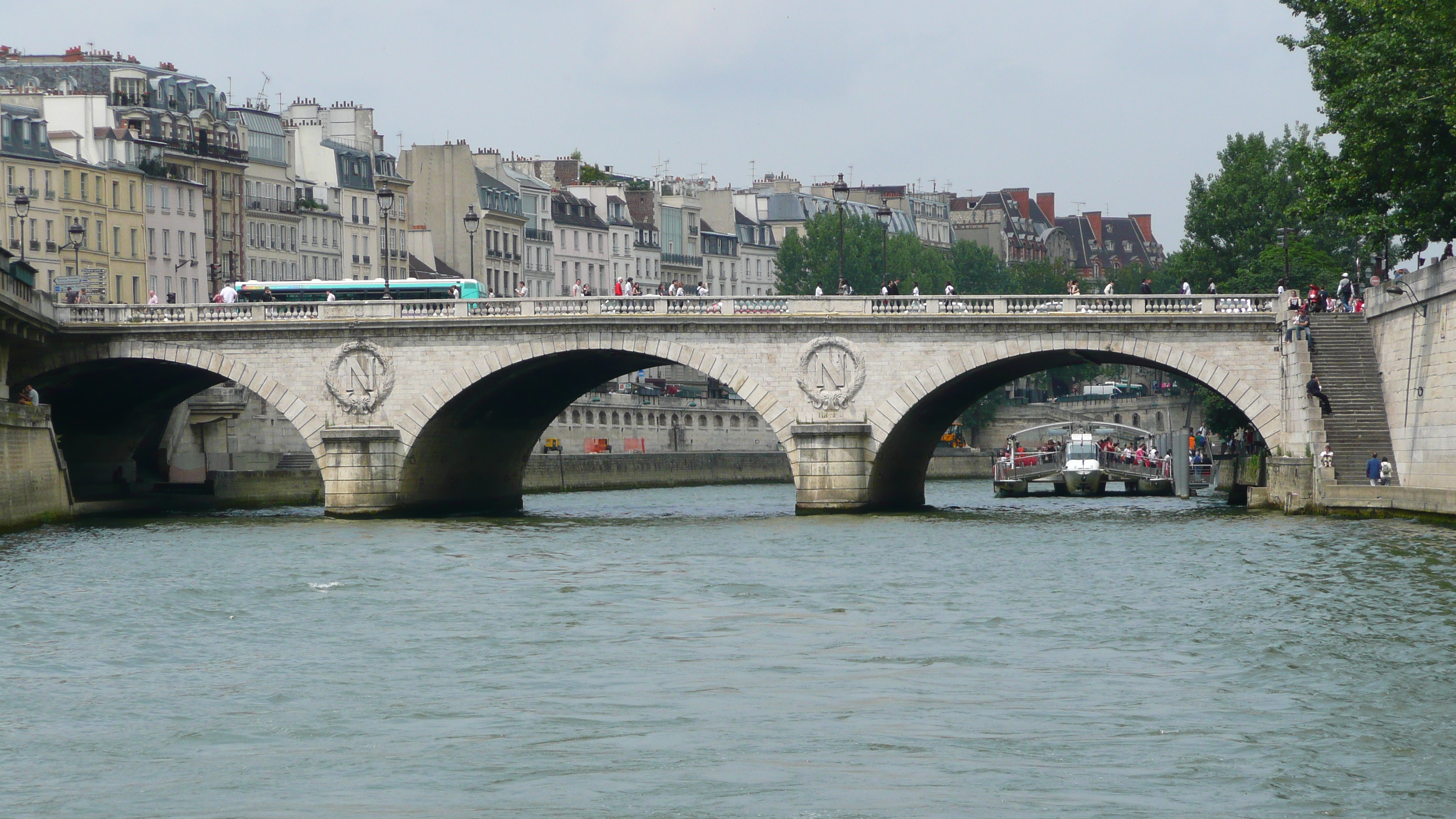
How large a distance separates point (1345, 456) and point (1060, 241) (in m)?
136

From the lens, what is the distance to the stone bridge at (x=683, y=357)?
52.9 metres

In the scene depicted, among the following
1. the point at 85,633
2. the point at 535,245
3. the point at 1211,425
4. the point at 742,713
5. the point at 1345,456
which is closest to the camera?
the point at 742,713

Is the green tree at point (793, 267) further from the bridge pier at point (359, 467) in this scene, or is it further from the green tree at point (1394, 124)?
the green tree at point (1394, 124)

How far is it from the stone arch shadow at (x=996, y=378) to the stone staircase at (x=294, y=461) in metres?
24.7

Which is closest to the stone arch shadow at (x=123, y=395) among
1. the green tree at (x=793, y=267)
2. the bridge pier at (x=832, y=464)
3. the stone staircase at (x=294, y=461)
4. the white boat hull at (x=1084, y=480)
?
the stone staircase at (x=294, y=461)

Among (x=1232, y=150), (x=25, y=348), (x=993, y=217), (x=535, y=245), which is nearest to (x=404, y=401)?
(x=25, y=348)

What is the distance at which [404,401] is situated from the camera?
57.0 m

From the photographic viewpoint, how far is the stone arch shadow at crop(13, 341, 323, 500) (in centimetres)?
5784

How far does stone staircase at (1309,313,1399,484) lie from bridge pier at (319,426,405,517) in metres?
23.2

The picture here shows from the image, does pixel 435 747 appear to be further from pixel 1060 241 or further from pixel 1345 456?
pixel 1060 241

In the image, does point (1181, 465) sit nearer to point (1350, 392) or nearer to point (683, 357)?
point (1350, 392)

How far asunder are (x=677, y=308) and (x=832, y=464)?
222 inches

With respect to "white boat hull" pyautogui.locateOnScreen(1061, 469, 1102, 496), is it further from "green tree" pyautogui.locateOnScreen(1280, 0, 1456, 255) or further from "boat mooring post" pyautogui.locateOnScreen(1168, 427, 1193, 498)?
"green tree" pyautogui.locateOnScreen(1280, 0, 1456, 255)

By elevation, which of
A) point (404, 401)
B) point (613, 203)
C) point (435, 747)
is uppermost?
point (613, 203)
